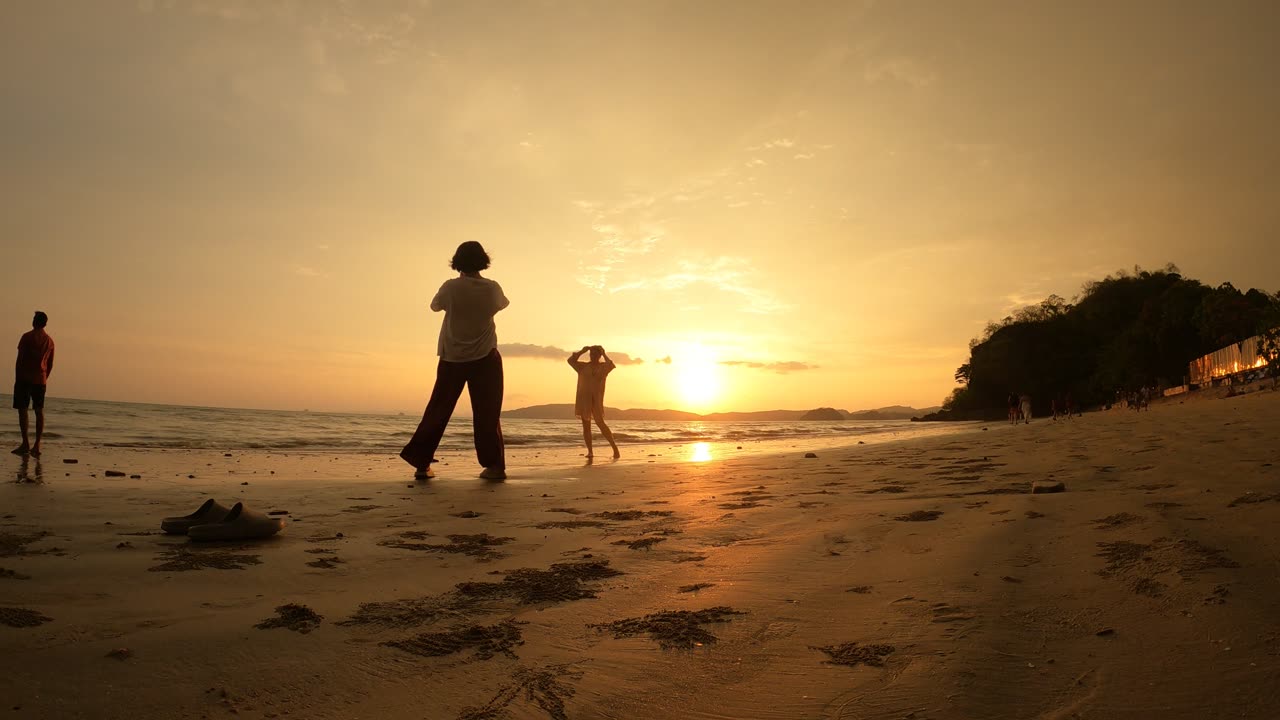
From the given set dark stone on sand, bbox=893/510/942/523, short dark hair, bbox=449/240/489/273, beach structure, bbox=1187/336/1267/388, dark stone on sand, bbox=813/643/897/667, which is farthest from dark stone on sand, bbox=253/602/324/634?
beach structure, bbox=1187/336/1267/388

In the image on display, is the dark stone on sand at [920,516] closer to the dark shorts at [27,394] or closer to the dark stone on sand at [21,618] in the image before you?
the dark stone on sand at [21,618]

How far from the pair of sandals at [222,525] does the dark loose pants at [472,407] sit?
358 cm

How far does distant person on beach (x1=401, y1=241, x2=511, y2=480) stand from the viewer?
291 inches

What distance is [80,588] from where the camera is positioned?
2414mm

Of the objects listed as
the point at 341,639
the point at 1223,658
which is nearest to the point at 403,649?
the point at 341,639

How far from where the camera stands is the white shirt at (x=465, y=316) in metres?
7.47

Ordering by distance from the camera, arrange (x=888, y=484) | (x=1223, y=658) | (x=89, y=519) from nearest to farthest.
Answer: (x=1223, y=658)
(x=89, y=519)
(x=888, y=484)

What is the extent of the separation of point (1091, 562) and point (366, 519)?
395 centimetres

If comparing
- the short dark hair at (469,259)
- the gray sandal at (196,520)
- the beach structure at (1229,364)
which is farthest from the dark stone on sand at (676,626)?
the beach structure at (1229,364)

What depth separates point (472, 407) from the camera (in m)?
7.43

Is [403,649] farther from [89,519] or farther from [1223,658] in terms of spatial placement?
[89,519]

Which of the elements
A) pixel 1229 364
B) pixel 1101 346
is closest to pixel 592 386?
pixel 1229 364

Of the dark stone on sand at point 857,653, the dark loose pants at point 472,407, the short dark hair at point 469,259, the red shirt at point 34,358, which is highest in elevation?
the short dark hair at point 469,259

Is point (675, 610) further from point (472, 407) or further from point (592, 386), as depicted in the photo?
point (592, 386)
